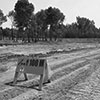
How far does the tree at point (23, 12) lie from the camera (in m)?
52.0

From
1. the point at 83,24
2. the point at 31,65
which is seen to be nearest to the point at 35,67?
the point at 31,65

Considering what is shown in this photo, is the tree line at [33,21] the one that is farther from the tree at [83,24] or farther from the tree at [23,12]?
the tree at [83,24]

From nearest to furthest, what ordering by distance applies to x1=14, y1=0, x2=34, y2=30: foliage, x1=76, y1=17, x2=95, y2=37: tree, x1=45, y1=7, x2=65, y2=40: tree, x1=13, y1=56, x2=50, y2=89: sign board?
x1=13, y1=56, x2=50, y2=89: sign board, x1=14, y1=0, x2=34, y2=30: foliage, x1=45, y1=7, x2=65, y2=40: tree, x1=76, y1=17, x2=95, y2=37: tree

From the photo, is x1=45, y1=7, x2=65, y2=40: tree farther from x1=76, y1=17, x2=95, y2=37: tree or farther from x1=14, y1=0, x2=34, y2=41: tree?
x1=76, y1=17, x2=95, y2=37: tree

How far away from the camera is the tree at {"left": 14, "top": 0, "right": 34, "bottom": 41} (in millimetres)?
52047

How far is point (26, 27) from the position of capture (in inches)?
2121

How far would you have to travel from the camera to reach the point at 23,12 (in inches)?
2045

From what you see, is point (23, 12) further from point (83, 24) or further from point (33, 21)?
point (83, 24)

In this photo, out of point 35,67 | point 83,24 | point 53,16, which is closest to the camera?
point 35,67

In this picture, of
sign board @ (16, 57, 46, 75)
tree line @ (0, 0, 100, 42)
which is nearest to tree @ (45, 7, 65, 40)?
tree line @ (0, 0, 100, 42)

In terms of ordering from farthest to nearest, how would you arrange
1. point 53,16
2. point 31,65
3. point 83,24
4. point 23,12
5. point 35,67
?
point 83,24, point 53,16, point 23,12, point 31,65, point 35,67

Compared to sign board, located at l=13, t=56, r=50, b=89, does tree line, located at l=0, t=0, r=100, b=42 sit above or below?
above

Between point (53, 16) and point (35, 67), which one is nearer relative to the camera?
point (35, 67)

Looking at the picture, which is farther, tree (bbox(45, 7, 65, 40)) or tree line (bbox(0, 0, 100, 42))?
tree (bbox(45, 7, 65, 40))
